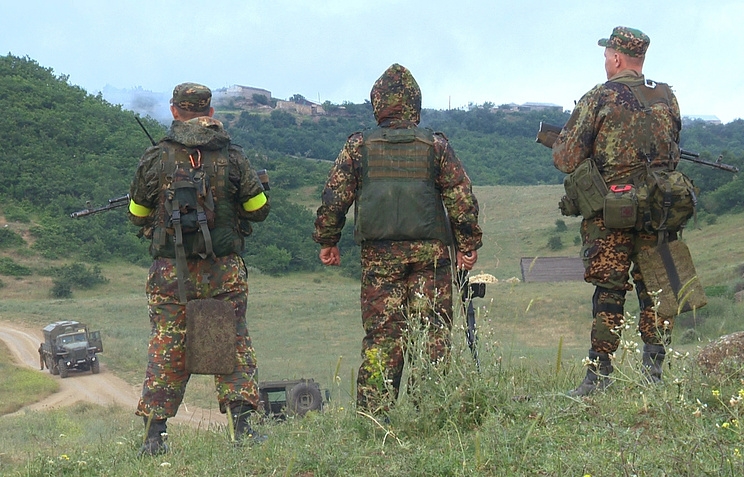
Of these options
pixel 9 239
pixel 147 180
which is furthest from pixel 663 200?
pixel 9 239

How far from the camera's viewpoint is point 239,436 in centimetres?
418

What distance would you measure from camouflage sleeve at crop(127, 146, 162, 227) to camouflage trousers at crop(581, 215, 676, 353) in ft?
7.06

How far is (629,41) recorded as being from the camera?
4648 mm

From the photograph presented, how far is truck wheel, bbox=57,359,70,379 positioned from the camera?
17953 millimetres

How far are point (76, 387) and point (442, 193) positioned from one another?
1410cm

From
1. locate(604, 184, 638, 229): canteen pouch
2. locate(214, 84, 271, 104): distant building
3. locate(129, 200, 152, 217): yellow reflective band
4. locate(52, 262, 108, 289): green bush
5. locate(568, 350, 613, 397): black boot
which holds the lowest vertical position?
locate(52, 262, 108, 289): green bush

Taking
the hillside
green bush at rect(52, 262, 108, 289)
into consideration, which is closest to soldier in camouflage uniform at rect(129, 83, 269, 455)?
the hillside

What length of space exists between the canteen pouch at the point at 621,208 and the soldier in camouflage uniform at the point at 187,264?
66.2 inches

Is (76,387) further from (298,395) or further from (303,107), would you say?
(303,107)

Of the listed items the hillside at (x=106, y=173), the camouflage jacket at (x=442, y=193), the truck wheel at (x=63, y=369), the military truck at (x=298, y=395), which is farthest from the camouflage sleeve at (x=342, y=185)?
the hillside at (x=106, y=173)

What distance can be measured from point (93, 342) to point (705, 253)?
16127 mm

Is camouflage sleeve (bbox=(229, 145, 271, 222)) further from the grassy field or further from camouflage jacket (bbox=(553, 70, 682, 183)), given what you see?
camouflage jacket (bbox=(553, 70, 682, 183))

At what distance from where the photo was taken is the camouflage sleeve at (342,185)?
14.8 ft

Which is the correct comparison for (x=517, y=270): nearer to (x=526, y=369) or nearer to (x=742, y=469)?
(x=526, y=369)
